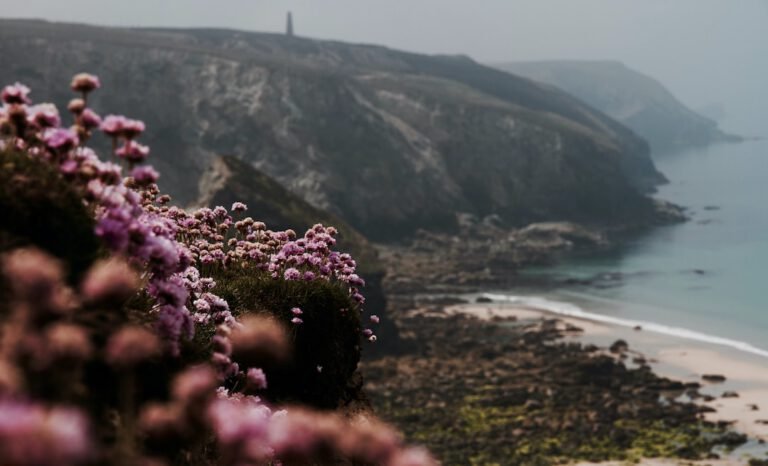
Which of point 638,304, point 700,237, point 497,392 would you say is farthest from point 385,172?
point 497,392

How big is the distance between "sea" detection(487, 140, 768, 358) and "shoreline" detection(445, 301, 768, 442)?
226 centimetres

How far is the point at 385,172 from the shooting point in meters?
134

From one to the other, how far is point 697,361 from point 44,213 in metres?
60.0

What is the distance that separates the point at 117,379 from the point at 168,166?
117 m

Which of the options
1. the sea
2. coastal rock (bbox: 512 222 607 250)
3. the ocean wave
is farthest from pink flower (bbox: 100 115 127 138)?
coastal rock (bbox: 512 222 607 250)

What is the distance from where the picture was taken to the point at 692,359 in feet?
193

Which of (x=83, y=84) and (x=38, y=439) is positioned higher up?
(x=83, y=84)

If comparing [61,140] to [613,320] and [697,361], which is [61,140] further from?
[613,320]

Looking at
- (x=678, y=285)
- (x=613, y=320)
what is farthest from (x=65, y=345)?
(x=678, y=285)

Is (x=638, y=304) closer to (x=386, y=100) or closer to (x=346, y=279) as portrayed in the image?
(x=346, y=279)

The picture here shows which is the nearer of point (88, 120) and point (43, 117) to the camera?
point (88, 120)

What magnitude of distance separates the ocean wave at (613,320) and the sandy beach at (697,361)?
1210 mm

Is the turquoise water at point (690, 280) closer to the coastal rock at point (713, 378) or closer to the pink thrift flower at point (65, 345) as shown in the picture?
the coastal rock at point (713, 378)

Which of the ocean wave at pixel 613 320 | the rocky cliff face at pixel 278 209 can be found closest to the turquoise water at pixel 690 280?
the ocean wave at pixel 613 320
